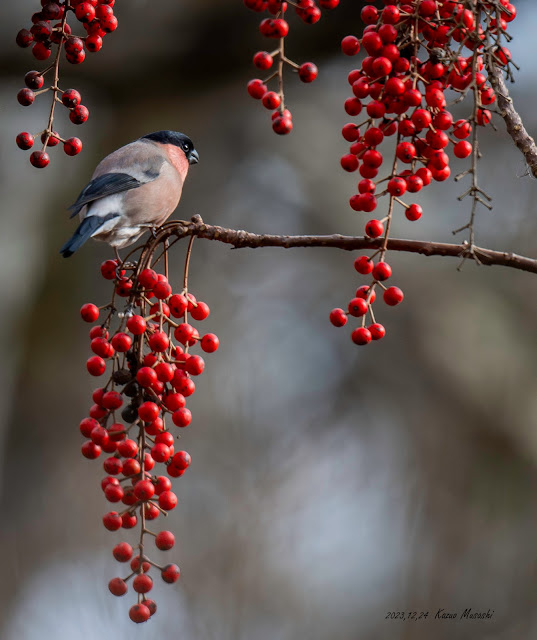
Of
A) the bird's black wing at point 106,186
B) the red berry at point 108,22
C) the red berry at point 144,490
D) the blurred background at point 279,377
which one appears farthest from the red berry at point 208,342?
the blurred background at point 279,377

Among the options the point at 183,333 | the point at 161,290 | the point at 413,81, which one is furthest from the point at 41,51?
the point at 413,81

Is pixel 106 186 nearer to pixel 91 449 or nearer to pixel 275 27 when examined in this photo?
pixel 91 449

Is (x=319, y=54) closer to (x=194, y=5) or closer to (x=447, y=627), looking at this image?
(x=194, y=5)

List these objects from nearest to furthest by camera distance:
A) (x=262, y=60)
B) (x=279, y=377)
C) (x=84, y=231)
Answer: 1. (x=262, y=60)
2. (x=84, y=231)
3. (x=279, y=377)

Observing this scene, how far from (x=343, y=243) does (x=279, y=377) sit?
3542 mm

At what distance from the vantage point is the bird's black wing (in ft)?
8.89

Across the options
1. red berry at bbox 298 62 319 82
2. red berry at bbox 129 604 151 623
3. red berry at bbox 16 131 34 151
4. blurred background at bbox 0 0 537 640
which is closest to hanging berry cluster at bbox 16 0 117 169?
red berry at bbox 16 131 34 151

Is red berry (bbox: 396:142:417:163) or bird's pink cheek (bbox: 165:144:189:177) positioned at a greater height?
bird's pink cheek (bbox: 165:144:189:177)

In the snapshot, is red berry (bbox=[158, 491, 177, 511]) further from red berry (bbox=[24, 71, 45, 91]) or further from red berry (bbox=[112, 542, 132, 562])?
red berry (bbox=[24, 71, 45, 91])

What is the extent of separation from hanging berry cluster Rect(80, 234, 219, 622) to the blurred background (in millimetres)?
2496

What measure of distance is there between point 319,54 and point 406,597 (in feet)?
11.8

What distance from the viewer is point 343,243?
1.60 metres

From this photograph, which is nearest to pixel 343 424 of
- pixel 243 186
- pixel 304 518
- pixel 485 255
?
pixel 304 518

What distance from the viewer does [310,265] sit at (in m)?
5.59
